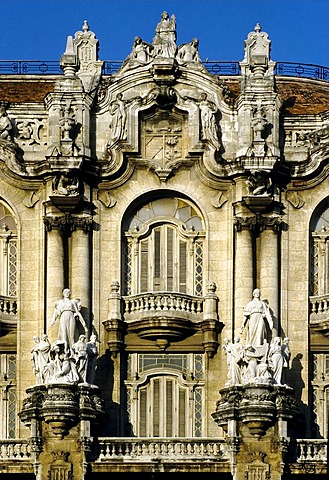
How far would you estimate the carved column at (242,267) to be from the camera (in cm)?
6669

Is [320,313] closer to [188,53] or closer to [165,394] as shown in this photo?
[165,394]

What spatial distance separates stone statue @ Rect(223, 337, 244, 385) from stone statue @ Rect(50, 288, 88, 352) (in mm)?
4101

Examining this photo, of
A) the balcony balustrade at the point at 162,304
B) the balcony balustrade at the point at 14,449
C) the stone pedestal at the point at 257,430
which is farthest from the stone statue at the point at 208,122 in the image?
the balcony balustrade at the point at 14,449

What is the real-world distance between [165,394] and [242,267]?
13.7 ft

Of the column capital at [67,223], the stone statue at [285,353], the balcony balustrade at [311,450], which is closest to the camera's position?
the balcony balustrade at [311,450]

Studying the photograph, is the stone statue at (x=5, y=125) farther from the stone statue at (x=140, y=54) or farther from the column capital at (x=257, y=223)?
the column capital at (x=257, y=223)

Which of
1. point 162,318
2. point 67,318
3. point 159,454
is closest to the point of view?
point 159,454

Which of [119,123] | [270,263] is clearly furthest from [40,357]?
[119,123]

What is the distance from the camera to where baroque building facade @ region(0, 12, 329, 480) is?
66.6 meters

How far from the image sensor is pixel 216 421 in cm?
6481

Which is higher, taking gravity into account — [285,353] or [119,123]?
A: [119,123]

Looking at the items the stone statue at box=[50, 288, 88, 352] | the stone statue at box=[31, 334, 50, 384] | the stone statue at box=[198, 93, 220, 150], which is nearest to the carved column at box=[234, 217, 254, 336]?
the stone statue at box=[198, 93, 220, 150]

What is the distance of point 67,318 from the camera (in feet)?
213

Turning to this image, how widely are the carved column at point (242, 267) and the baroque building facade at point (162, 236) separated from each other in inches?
1.6
